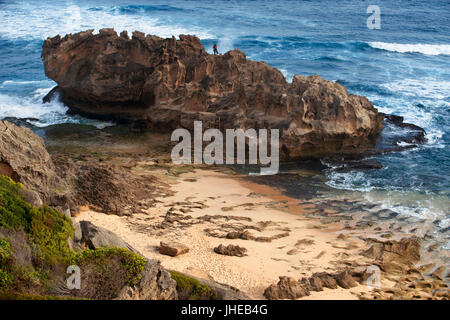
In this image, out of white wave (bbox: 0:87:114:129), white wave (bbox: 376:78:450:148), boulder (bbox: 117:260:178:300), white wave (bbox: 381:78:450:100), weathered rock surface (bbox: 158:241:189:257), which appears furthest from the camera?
white wave (bbox: 381:78:450:100)

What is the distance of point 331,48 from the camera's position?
47.6m

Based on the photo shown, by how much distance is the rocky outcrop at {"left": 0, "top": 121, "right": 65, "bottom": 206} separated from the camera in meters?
16.1

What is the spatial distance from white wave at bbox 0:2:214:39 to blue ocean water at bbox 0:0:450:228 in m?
0.10

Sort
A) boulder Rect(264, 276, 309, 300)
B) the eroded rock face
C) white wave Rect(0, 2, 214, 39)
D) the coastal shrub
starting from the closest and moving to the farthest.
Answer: the coastal shrub < boulder Rect(264, 276, 309, 300) < the eroded rock face < white wave Rect(0, 2, 214, 39)

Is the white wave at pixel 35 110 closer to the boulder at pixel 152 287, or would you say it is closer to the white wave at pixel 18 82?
the white wave at pixel 18 82

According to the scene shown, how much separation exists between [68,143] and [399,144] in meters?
16.4

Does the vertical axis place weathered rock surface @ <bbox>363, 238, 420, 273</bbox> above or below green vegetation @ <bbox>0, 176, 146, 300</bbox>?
below

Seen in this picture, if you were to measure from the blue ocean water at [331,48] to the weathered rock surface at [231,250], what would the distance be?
7.71 meters

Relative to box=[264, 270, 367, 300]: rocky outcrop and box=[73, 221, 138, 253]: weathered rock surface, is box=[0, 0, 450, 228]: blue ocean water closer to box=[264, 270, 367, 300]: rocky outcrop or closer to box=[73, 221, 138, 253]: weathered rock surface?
box=[264, 270, 367, 300]: rocky outcrop

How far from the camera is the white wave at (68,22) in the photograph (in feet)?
167

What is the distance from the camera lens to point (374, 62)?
4353 centimetres

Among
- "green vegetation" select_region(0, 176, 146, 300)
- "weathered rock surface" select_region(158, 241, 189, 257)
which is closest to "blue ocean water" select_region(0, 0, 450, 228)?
"weathered rock surface" select_region(158, 241, 189, 257)

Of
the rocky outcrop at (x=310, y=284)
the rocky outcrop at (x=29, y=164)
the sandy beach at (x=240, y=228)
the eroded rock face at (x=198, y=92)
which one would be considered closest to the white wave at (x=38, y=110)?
the eroded rock face at (x=198, y=92)

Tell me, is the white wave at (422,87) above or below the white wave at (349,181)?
above
